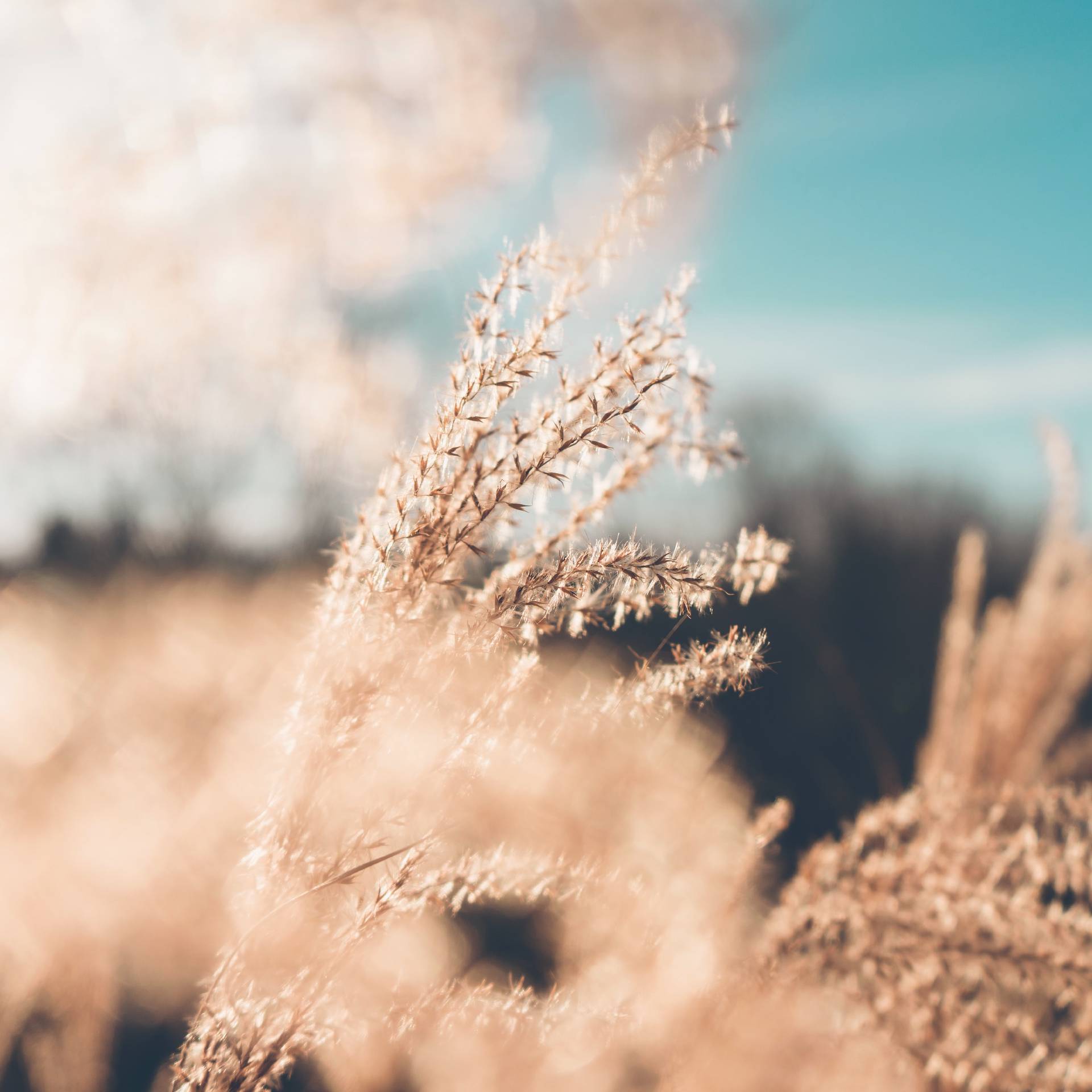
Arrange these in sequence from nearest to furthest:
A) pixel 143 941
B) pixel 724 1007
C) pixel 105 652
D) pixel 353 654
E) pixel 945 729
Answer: pixel 353 654 < pixel 724 1007 < pixel 143 941 < pixel 945 729 < pixel 105 652

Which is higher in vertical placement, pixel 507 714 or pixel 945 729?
pixel 507 714

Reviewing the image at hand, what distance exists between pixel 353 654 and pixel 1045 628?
7.52 ft

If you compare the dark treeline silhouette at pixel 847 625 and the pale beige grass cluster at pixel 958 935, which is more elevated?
the pale beige grass cluster at pixel 958 935

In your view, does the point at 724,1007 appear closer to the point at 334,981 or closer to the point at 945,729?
the point at 334,981

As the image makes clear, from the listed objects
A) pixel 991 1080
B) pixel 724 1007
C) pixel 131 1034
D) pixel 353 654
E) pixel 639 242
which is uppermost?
pixel 639 242

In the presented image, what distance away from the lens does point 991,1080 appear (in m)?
1.51

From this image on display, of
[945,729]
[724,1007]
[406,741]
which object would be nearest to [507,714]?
[406,741]

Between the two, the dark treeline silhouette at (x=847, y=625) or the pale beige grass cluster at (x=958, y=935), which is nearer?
the pale beige grass cluster at (x=958, y=935)

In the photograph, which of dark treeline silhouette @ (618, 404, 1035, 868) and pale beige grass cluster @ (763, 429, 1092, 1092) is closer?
pale beige grass cluster @ (763, 429, 1092, 1092)

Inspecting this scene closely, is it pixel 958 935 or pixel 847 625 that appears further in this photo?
pixel 847 625

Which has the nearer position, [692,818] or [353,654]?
[353,654]

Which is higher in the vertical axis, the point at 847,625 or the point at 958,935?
the point at 958,935

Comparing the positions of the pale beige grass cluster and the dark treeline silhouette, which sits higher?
the pale beige grass cluster

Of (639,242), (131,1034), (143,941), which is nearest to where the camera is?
(639,242)
